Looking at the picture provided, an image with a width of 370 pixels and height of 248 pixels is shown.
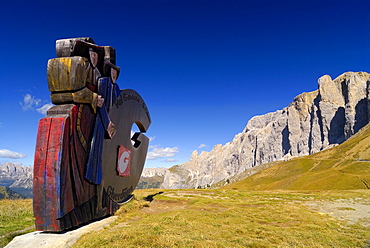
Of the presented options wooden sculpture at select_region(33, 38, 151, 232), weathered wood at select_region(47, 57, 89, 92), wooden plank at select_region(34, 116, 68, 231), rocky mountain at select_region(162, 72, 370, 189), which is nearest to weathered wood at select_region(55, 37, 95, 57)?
wooden sculpture at select_region(33, 38, 151, 232)

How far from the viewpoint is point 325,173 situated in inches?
2339

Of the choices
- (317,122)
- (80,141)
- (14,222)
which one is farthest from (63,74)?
(317,122)

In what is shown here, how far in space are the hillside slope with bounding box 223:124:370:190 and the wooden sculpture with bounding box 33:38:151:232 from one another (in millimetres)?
45879

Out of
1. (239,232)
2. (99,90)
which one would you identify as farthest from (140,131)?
(239,232)

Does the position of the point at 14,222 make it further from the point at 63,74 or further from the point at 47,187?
the point at 63,74

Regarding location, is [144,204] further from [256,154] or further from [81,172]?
[256,154]

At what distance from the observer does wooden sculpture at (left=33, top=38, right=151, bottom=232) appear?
8.22m

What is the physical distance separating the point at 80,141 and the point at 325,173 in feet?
208

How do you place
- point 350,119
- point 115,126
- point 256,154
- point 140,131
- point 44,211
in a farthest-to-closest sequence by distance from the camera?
point 256,154 < point 350,119 < point 140,131 < point 115,126 < point 44,211

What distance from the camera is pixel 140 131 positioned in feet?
54.4

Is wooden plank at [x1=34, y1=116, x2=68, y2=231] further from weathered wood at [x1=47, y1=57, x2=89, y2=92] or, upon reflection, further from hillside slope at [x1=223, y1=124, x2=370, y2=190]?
hillside slope at [x1=223, y1=124, x2=370, y2=190]

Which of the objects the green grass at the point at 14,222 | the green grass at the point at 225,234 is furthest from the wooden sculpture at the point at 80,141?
the green grass at the point at 14,222

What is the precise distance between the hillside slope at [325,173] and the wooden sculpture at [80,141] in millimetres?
45879

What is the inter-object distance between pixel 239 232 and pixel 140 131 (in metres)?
9.62
